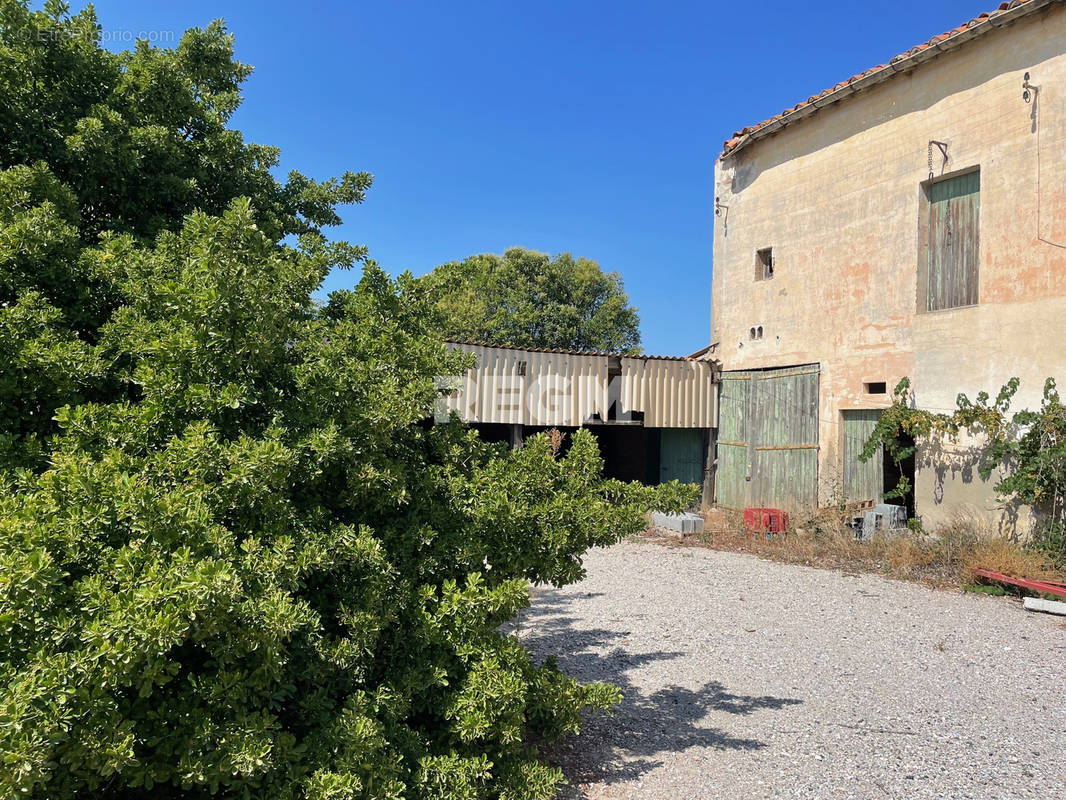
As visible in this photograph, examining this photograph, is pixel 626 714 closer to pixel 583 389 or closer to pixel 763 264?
pixel 583 389

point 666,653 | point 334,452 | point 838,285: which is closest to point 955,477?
point 838,285

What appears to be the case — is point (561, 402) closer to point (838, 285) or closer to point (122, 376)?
point (838, 285)

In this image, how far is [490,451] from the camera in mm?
4082

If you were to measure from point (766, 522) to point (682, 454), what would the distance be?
12.4ft

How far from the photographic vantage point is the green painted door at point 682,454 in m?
14.9

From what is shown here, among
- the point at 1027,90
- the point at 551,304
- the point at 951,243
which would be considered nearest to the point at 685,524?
the point at 951,243

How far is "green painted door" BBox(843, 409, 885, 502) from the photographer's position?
11141 millimetres

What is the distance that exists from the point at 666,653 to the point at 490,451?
3268 mm

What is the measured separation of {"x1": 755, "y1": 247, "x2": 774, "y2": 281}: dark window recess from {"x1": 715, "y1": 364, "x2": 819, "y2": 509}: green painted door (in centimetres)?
187

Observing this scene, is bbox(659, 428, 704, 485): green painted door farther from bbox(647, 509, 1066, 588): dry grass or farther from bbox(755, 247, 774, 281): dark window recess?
bbox(755, 247, 774, 281): dark window recess

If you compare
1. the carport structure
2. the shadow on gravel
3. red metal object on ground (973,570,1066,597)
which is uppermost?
the carport structure

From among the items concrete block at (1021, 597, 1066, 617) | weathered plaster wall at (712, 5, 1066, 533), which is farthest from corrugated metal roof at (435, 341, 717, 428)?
concrete block at (1021, 597, 1066, 617)

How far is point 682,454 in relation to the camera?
50.2 feet

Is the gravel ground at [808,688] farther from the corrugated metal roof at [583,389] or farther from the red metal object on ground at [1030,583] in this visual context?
the corrugated metal roof at [583,389]
